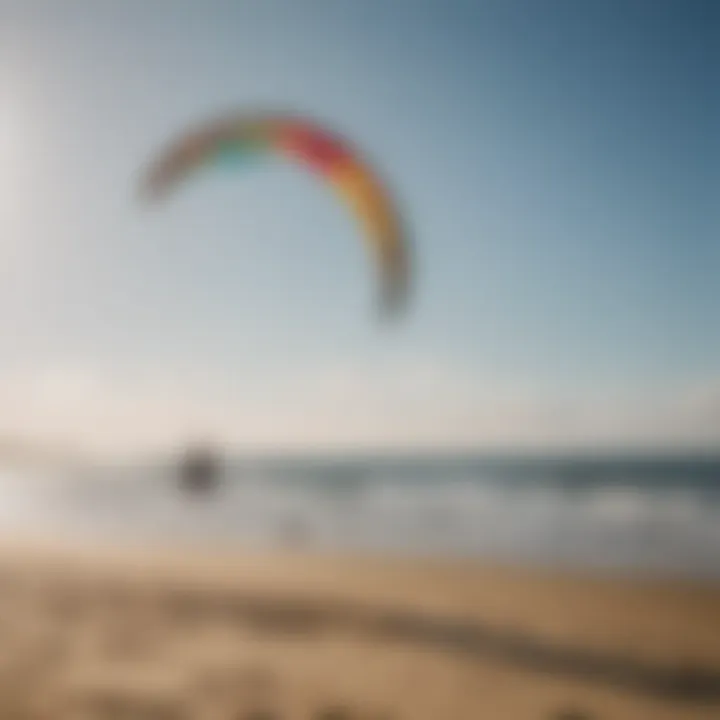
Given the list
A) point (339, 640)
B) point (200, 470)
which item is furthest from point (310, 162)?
point (339, 640)

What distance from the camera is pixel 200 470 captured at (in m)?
1.52

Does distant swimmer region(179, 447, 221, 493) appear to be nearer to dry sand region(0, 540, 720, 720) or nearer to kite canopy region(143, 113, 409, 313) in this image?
dry sand region(0, 540, 720, 720)

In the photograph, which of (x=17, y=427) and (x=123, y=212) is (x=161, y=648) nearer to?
(x=17, y=427)

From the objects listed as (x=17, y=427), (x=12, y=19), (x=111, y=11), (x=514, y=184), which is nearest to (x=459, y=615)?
(x=514, y=184)

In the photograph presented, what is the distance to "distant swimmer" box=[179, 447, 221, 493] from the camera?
150 cm

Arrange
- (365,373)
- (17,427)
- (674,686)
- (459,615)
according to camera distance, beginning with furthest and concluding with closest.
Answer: (17,427) → (365,373) → (459,615) → (674,686)

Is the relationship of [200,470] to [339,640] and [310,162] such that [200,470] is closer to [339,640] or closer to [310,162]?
[339,640]

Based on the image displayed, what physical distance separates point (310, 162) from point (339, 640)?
2.55ft

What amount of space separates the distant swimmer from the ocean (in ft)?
0.05

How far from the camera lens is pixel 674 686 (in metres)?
1.26

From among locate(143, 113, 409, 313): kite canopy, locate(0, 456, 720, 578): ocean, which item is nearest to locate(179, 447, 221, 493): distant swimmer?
locate(0, 456, 720, 578): ocean

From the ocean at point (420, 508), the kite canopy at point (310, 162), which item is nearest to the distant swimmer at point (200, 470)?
the ocean at point (420, 508)

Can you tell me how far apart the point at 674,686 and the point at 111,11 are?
4.80 feet

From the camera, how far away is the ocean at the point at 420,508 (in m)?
1.34
